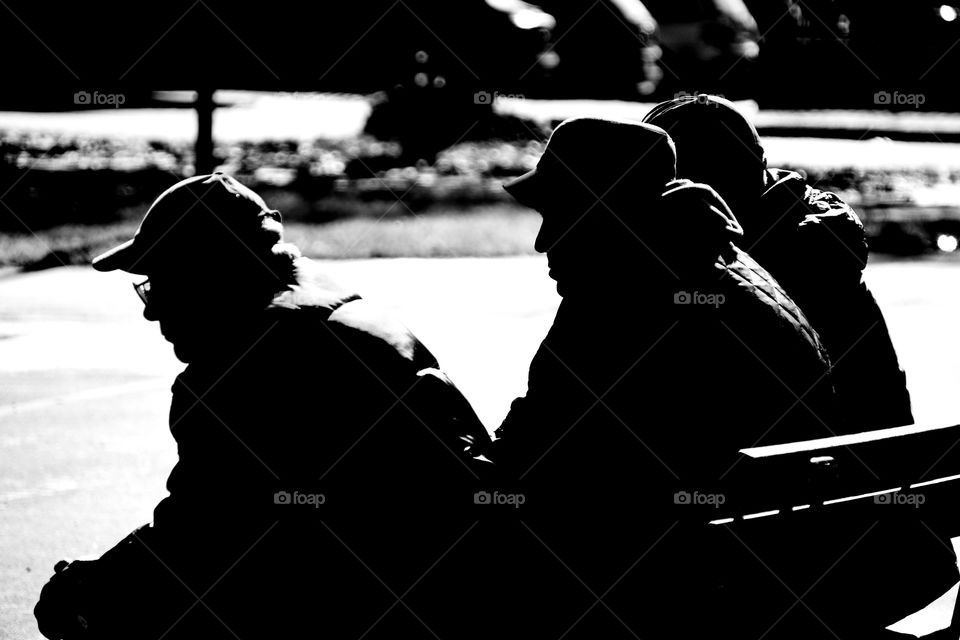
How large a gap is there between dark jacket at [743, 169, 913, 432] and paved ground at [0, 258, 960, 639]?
0.19 metres

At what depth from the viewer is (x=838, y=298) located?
3109 mm

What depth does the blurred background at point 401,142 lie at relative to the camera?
8.40m

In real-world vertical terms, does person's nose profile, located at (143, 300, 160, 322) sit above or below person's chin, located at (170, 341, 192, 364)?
above

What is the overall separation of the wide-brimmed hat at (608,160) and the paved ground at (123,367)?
0.91 meters

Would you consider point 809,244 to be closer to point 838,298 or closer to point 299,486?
point 838,298

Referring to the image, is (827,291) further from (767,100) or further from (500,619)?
(767,100)

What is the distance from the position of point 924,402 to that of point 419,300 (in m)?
4.64

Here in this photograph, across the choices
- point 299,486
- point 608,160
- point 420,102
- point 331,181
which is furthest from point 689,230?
point 420,102

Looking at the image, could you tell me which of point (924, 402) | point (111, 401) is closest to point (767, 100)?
point (924, 402)

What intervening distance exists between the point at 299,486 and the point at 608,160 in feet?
3.35

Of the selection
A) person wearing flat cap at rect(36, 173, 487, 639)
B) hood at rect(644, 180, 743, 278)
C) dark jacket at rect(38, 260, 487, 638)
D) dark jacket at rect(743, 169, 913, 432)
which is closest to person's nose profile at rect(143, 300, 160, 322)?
person wearing flat cap at rect(36, 173, 487, 639)

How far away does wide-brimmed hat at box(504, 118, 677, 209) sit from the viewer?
2525 mm

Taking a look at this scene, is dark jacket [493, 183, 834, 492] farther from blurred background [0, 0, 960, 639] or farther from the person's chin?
blurred background [0, 0, 960, 639]

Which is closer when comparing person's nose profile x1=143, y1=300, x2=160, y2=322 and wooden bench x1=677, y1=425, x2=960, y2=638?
wooden bench x1=677, y1=425, x2=960, y2=638
